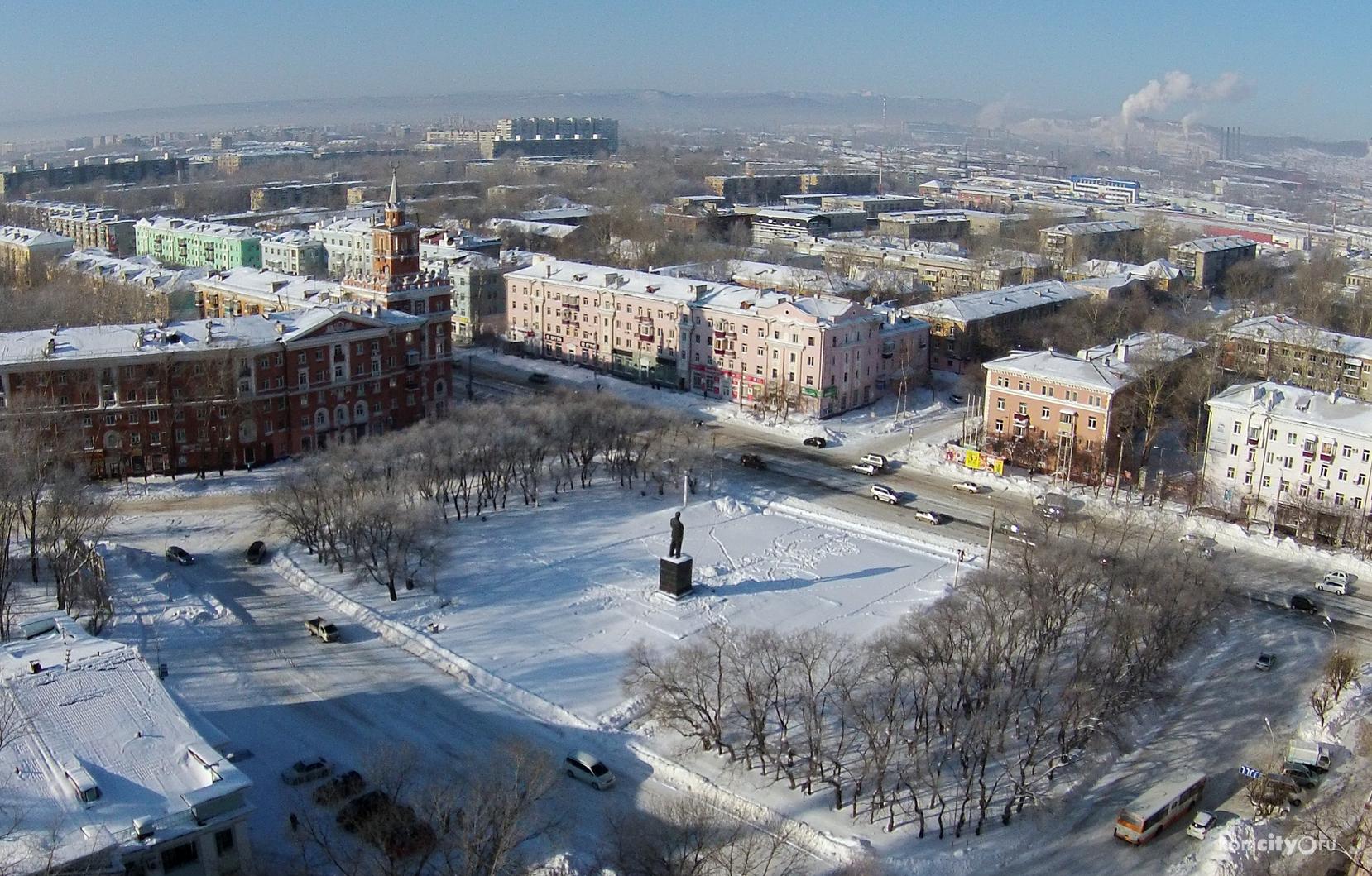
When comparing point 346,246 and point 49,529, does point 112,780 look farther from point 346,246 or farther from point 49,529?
point 346,246

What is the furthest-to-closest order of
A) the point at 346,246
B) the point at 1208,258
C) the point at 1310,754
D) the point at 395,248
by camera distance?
the point at 1208,258 < the point at 346,246 < the point at 395,248 < the point at 1310,754

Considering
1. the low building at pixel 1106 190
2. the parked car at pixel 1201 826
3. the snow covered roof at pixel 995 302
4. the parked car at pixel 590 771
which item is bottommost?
the parked car at pixel 1201 826

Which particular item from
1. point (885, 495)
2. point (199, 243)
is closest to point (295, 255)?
point (199, 243)

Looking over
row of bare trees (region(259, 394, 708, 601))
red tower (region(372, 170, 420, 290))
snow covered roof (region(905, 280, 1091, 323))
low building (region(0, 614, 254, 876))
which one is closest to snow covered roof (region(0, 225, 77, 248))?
red tower (region(372, 170, 420, 290))

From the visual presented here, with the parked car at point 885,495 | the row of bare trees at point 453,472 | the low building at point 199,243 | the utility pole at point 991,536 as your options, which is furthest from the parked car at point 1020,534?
the low building at point 199,243

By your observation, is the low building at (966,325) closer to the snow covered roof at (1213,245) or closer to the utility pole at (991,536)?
the utility pole at (991,536)

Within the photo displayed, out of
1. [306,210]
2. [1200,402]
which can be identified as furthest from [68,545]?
[306,210]
